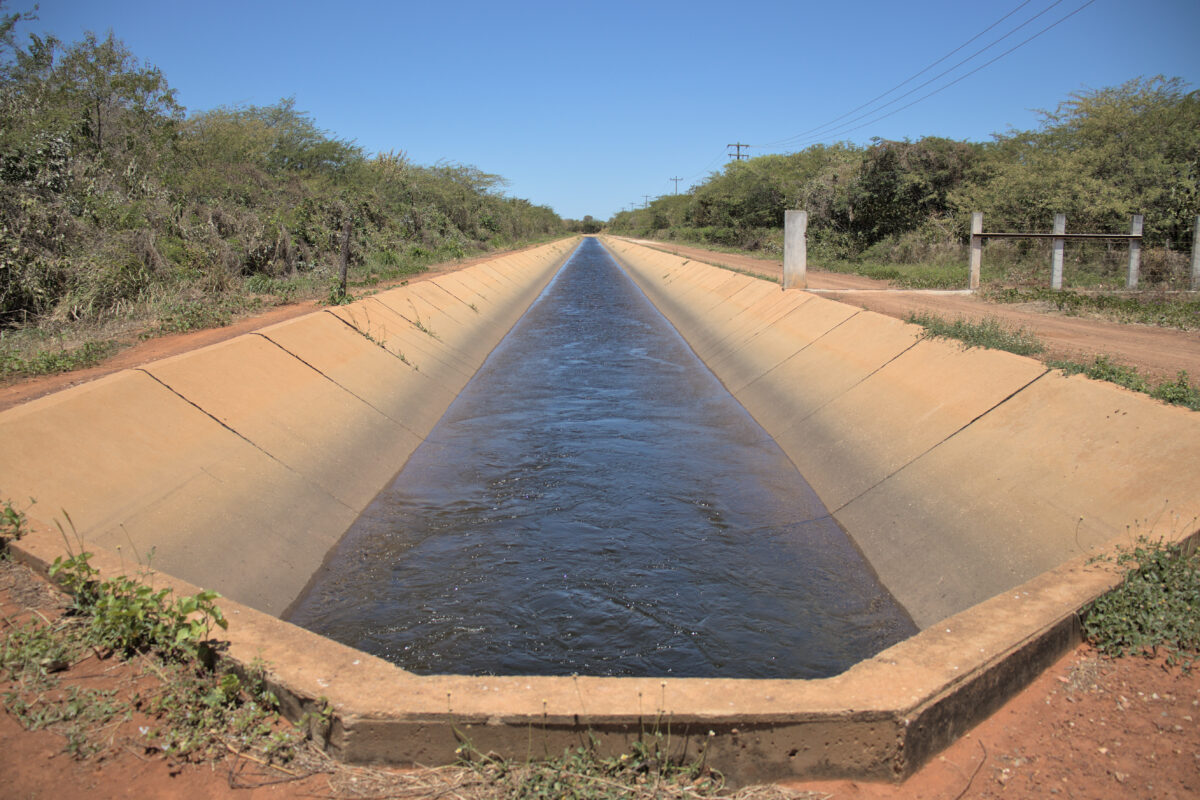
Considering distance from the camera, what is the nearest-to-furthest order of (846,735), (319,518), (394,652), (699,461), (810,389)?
(846,735)
(394,652)
(319,518)
(699,461)
(810,389)

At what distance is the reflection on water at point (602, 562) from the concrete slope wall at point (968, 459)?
40cm

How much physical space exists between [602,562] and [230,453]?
333 centimetres

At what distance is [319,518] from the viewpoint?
277 inches

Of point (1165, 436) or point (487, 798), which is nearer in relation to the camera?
point (487, 798)

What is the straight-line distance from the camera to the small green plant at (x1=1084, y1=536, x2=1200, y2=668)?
149 inches

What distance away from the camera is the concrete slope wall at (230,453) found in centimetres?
522

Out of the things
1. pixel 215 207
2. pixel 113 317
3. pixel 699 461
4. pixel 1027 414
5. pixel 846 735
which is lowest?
pixel 699 461

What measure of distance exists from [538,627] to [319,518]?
266 cm

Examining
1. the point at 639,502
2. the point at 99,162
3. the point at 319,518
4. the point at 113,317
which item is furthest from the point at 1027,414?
the point at 99,162

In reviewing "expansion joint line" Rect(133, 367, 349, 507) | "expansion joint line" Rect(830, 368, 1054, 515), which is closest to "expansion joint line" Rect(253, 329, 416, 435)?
"expansion joint line" Rect(133, 367, 349, 507)

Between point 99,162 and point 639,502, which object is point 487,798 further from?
point 99,162

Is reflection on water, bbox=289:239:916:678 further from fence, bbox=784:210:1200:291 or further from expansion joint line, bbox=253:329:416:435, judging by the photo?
fence, bbox=784:210:1200:291

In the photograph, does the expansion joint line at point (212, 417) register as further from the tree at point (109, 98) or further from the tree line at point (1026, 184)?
the tree line at point (1026, 184)

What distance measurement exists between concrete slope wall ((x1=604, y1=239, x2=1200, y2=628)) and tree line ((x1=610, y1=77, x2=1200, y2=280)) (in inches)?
510
